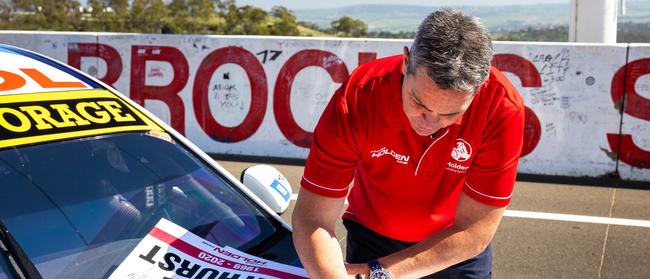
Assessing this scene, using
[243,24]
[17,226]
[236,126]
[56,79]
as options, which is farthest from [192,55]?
[243,24]

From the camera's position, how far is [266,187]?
2.97 m

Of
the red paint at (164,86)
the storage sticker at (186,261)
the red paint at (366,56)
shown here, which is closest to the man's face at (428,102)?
the storage sticker at (186,261)

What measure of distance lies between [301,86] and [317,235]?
6.09 meters

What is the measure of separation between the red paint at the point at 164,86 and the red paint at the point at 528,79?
3553 mm

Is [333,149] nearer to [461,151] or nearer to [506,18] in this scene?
[461,151]

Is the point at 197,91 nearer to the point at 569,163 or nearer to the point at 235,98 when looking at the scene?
the point at 235,98

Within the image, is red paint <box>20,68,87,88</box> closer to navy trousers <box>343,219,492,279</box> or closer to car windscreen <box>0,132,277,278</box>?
car windscreen <box>0,132,277,278</box>

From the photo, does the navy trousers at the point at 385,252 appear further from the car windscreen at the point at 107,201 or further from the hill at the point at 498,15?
the hill at the point at 498,15

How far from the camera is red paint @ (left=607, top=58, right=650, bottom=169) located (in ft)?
23.5

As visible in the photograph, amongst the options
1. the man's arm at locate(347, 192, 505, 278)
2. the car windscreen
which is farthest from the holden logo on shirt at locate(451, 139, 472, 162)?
the car windscreen

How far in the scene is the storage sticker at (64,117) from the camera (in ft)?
7.29

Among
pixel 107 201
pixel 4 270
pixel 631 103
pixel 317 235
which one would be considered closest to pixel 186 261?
pixel 107 201

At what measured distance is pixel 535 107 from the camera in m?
7.51

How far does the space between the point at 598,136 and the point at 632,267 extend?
8.70 ft
